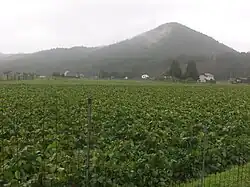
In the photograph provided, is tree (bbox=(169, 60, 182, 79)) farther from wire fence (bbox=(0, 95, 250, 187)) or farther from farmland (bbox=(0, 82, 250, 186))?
wire fence (bbox=(0, 95, 250, 187))

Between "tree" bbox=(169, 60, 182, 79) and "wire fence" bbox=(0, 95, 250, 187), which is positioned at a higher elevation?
"tree" bbox=(169, 60, 182, 79)

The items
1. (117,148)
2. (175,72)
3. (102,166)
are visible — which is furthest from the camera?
(175,72)

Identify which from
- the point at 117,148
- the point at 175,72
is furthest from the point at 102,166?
the point at 175,72

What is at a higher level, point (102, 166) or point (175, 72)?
point (175, 72)

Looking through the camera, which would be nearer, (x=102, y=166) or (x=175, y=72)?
(x=102, y=166)

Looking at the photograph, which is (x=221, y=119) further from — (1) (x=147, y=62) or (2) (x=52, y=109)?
(1) (x=147, y=62)

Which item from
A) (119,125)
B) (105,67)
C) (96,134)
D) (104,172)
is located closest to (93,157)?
(104,172)

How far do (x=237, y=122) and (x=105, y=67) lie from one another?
546ft

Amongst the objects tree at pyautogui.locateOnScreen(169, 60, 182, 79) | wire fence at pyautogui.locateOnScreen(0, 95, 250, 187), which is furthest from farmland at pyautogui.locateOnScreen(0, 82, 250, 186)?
tree at pyautogui.locateOnScreen(169, 60, 182, 79)

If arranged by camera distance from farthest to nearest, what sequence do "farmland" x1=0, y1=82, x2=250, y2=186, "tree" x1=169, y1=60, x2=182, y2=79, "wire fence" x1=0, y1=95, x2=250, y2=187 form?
"tree" x1=169, y1=60, x2=182, y2=79, "farmland" x1=0, y1=82, x2=250, y2=186, "wire fence" x1=0, y1=95, x2=250, y2=187

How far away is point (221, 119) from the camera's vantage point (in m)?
15.8

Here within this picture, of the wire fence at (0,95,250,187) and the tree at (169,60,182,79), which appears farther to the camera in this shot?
the tree at (169,60,182,79)

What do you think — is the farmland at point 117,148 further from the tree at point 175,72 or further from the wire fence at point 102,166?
the tree at point 175,72

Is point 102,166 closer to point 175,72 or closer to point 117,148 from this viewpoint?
point 117,148
